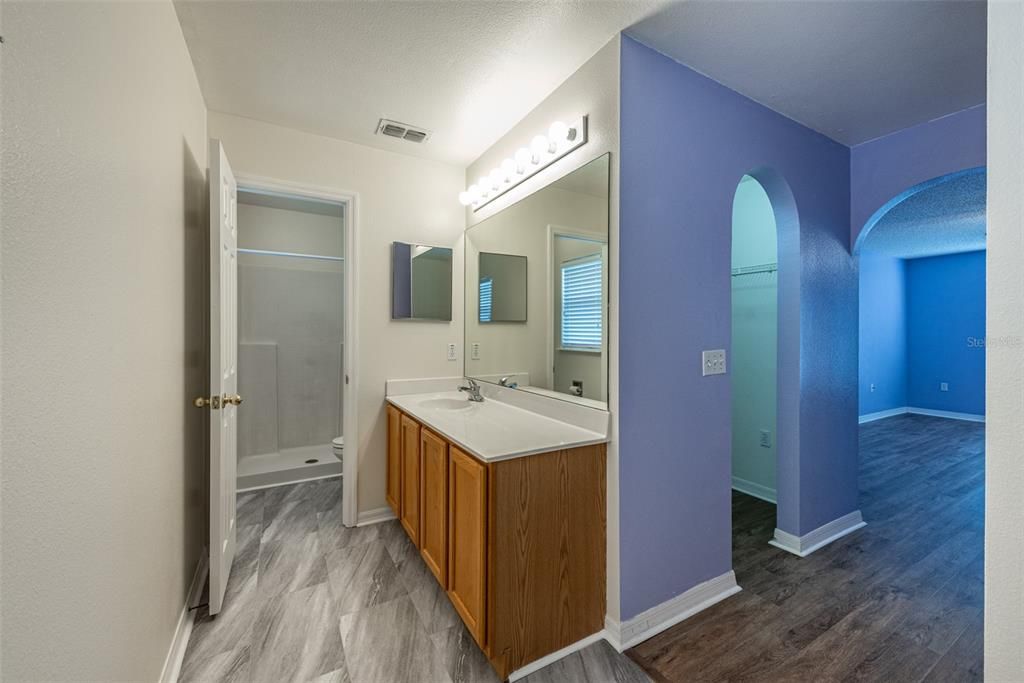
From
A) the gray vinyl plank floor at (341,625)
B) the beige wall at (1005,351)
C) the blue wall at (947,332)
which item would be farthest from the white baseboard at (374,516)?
the blue wall at (947,332)

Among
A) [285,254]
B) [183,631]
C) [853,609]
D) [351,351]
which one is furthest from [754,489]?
[285,254]

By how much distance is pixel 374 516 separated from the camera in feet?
8.80

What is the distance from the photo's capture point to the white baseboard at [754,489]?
119 inches

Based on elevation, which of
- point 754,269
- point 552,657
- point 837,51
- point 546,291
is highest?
point 837,51

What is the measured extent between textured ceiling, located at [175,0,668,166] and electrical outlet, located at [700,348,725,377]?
136 cm

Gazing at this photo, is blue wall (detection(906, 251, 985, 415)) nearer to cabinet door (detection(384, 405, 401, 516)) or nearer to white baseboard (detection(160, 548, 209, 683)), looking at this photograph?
cabinet door (detection(384, 405, 401, 516))

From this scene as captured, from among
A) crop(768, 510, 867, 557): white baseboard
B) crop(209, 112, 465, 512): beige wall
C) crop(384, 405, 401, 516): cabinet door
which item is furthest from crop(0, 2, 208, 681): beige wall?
crop(768, 510, 867, 557): white baseboard

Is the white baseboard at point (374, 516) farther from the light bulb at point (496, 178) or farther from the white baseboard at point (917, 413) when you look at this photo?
the white baseboard at point (917, 413)

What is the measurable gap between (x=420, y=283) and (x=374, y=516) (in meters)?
1.49

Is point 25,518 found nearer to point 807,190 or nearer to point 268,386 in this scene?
point 807,190

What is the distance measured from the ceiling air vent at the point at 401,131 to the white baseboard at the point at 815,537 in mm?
3023

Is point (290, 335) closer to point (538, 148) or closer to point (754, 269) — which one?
point (538, 148)

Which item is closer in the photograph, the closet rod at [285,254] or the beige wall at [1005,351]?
the beige wall at [1005,351]

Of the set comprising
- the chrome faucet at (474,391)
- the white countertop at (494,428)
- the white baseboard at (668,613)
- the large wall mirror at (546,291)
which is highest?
the large wall mirror at (546,291)
